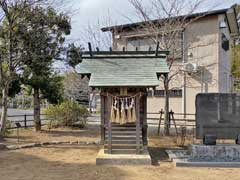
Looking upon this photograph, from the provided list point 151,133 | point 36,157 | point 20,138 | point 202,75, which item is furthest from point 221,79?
point 36,157

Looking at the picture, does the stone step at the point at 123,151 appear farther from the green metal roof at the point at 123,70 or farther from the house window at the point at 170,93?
the house window at the point at 170,93

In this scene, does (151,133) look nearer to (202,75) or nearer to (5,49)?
(202,75)

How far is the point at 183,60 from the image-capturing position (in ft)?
65.6

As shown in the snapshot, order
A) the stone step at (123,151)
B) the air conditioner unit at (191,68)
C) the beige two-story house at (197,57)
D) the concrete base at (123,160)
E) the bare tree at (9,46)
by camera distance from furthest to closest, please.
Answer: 1. the air conditioner unit at (191,68)
2. the beige two-story house at (197,57)
3. the bare tree at (9,46)
4. the stone step at (123,151)
5. the concrete base at (123,160)

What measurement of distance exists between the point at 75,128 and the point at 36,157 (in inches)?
317

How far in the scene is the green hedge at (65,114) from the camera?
61.0 ft

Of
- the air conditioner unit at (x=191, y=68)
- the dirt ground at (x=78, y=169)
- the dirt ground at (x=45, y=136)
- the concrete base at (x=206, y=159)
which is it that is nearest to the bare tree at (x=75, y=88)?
the air conditioner unit at (x=191, y=68)

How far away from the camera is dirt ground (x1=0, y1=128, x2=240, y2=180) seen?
817cm

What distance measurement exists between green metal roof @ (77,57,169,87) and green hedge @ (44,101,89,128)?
25.6ft

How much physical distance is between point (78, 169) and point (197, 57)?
12519mm

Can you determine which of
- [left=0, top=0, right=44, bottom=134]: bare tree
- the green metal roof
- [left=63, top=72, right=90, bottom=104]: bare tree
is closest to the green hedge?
[left=0, top=0, right=44, bottom=134]: bare tree

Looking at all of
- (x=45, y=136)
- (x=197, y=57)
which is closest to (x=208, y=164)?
(x=45, y=136)

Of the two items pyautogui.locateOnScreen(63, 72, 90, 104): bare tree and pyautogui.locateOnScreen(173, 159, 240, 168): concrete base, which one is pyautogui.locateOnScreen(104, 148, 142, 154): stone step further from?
pyautogui.locateOnScreen(63, 72, 90, 104): bare tree

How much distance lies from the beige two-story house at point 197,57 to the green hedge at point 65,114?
4.73 metres
